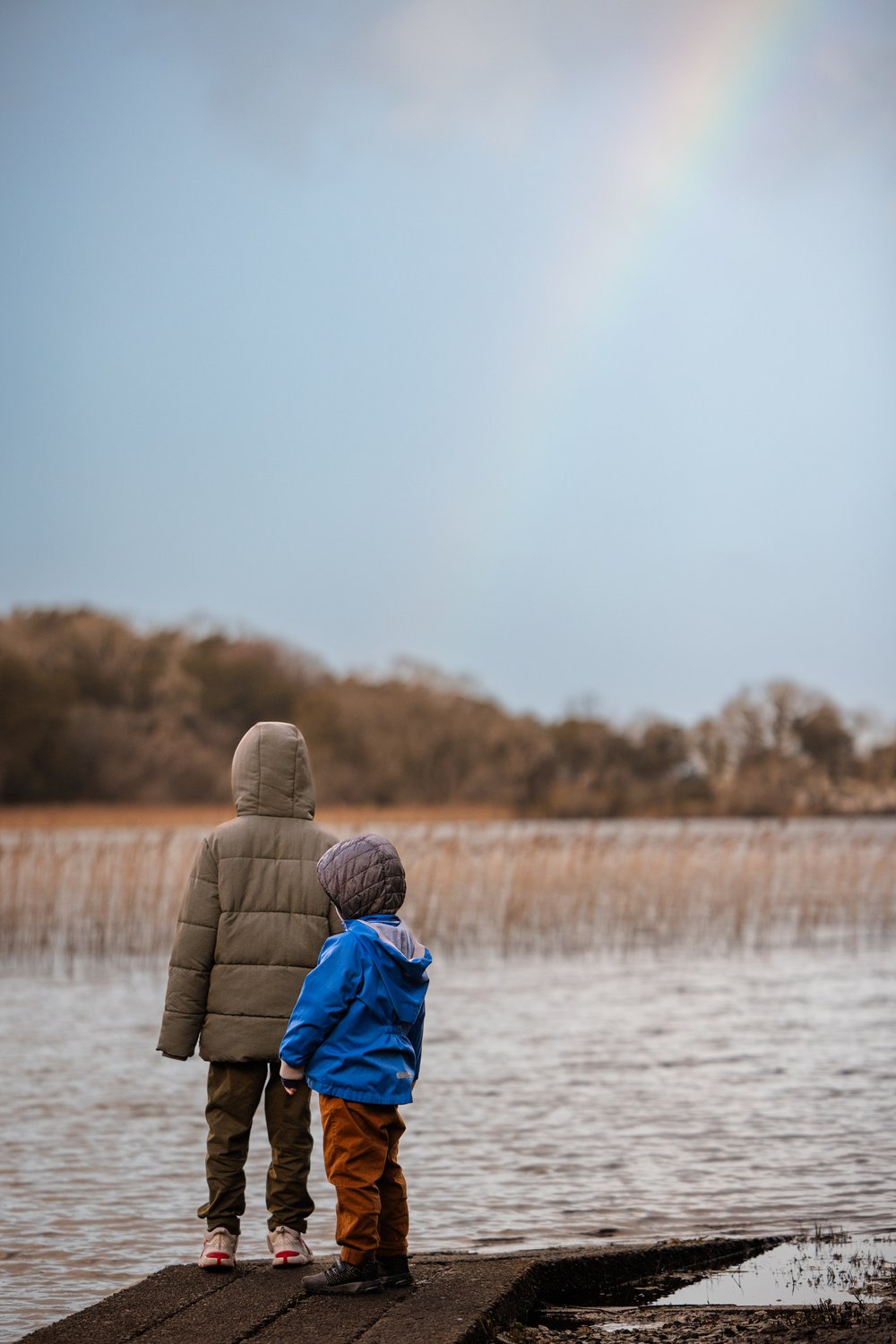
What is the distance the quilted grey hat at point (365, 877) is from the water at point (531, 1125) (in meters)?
1.82

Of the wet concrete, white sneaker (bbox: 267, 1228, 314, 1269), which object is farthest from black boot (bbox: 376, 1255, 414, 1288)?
white sneaker (bbox: 267, 1228, 314, 1269)

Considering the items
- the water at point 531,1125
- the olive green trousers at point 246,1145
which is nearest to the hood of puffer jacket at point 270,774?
the olive green trousers at point 246,1145

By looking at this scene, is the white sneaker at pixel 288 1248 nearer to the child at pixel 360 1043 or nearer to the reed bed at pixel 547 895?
the child at pixel 360 1043

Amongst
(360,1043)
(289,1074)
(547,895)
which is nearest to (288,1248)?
(289,1074)

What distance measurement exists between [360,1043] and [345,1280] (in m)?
0.68

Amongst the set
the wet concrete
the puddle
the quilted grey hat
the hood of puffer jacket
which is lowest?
the puddle

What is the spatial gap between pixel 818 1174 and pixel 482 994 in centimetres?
797

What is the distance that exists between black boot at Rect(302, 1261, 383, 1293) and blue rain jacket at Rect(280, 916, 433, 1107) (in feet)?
1.61

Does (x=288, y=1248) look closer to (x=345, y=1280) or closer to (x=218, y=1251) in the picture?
(x=218, y=1251)

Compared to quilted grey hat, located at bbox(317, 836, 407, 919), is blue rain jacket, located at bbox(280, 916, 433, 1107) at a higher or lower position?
lower

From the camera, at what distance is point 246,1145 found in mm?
4582

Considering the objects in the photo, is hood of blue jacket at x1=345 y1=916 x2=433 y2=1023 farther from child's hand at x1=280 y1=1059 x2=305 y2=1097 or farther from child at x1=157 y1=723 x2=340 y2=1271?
child at x1=157 y1=723 x2=340 y2=1271

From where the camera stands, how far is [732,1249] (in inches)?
215

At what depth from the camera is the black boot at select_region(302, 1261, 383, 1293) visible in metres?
4.20
